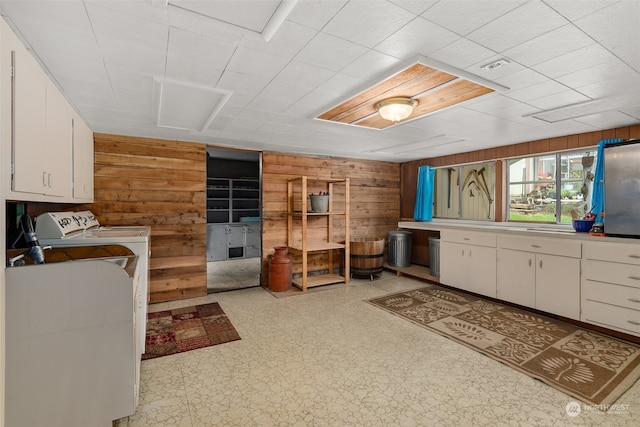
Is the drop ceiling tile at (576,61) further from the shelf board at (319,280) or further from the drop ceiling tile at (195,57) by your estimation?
the shelf board at (319,280)

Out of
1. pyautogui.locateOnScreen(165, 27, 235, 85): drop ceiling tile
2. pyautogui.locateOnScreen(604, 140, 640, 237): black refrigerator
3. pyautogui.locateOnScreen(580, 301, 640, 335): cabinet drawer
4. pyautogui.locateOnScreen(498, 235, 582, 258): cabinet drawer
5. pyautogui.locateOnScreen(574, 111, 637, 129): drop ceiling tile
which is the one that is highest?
pyautogui.locateOnScreen(574, 111, 637, 129): drop ceiling tile

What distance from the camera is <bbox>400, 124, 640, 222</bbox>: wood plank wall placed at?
3.65 metres

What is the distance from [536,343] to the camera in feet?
9.52

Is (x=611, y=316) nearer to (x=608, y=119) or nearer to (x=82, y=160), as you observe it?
(x=608, y=119)

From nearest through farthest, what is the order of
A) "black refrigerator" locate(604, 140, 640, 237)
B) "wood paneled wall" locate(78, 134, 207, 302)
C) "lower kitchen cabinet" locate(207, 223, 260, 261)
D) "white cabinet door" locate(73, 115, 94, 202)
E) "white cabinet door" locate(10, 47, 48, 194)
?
"white cabinet door" locate(10, 47, 48, 194) < "white cabinet door" locate(73, 115, 94, 202) < "black refrigerator" locate(604, 140, 640, 237) < "wood paneled wall" locate(78, 134, 207, 302) < "lower kitchen cabinet" locate(207, 223, 260, 261)

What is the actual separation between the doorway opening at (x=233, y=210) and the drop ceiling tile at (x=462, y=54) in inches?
208

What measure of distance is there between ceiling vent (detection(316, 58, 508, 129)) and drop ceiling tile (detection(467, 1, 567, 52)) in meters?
0.32

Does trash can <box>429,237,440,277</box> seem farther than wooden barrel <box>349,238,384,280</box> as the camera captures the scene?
No

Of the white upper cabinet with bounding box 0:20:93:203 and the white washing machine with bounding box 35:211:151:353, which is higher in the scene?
the white upper cabinet with bounding box 0:20:93:203

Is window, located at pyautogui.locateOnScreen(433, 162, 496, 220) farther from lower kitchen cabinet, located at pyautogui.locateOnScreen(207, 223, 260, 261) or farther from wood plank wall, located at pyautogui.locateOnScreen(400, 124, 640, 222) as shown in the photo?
lower kitchen cabinet, located at pyautogui.locateOnScreen(207, 223, 260, 261)

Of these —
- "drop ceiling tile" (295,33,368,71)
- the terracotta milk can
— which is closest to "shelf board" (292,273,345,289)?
the terracotta milk can

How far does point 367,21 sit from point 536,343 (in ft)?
10.3

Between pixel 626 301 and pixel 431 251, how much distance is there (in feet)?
8.21

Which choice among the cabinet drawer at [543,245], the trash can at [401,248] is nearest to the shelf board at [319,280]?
the trash can at [401,248]
